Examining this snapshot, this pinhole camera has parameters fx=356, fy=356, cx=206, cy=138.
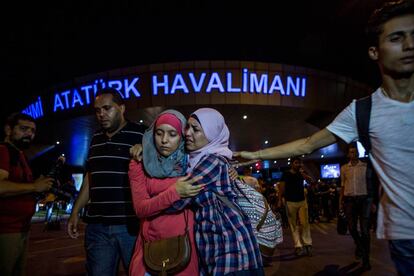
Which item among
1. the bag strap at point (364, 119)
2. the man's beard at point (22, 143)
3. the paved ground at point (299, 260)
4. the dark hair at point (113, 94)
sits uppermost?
the dark hair at point (113, 94)

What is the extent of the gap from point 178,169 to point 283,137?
2691cm

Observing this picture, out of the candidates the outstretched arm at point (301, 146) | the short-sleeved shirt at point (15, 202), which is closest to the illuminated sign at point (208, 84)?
the short-sleeved shirt at point (15, 202)

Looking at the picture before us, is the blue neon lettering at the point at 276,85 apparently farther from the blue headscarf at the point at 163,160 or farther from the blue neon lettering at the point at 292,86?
the blue headscarf at the point at 163,160

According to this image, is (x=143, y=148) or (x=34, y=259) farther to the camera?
(x=34, y=259)

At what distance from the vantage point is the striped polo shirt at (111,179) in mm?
3229

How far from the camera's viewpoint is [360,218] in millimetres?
6582

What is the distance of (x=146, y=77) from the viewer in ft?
69.1

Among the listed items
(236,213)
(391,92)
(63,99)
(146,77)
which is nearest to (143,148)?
(236,213)

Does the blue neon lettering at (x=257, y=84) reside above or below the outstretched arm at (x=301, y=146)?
above

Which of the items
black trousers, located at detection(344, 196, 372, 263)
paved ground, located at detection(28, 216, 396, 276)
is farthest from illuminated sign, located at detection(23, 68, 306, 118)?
black trousers, located at detection(344, 196, 372, 263)

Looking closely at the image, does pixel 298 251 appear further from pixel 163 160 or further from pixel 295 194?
pixel 163 160

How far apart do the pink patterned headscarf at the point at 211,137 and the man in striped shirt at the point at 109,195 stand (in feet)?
3.47

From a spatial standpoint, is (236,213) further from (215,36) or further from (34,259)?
(215,36)

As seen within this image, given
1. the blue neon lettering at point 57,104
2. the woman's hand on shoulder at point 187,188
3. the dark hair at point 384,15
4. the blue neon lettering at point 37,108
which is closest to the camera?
the dark hair at point 384,15
